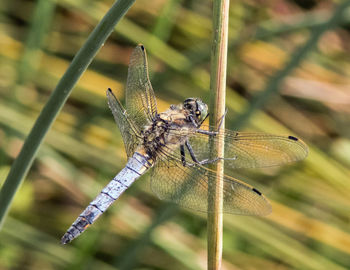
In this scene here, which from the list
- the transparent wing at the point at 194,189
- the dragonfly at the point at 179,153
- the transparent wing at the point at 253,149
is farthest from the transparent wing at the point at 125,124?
the transparent wing at the point at 253,149

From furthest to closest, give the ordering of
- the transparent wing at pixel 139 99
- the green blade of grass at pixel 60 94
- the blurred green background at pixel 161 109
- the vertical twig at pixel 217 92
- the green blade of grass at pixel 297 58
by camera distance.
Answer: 1. the blurred green background at pixel 161 109
2. the transparent wing at pixel 139 99
3. the green blade of grass at pixel 297 58
4. the vertical twig at pixel 217 92
5. the green blade of grass at pixel 60 94

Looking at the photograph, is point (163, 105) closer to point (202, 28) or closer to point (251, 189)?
point (202, 28)

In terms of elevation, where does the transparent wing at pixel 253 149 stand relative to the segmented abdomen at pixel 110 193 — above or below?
above

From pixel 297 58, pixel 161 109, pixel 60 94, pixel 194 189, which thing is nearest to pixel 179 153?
pixel 194 189

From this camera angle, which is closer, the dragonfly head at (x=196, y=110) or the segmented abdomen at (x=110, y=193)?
the segmented abdomen at (x=110, y=193)

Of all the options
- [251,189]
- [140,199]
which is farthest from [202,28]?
[251,189]

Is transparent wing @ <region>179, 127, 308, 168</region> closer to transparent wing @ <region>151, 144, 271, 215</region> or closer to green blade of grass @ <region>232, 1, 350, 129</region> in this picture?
transparent wing @ <region>151, 144, 271, 215</region>

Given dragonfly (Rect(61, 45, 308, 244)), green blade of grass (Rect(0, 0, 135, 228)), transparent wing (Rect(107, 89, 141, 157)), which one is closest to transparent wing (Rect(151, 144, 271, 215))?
dragonfly (Rect(61, 45, 308, 244))

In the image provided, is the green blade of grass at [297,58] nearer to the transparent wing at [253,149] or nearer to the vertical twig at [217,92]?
the transparent wing at [253,149]
